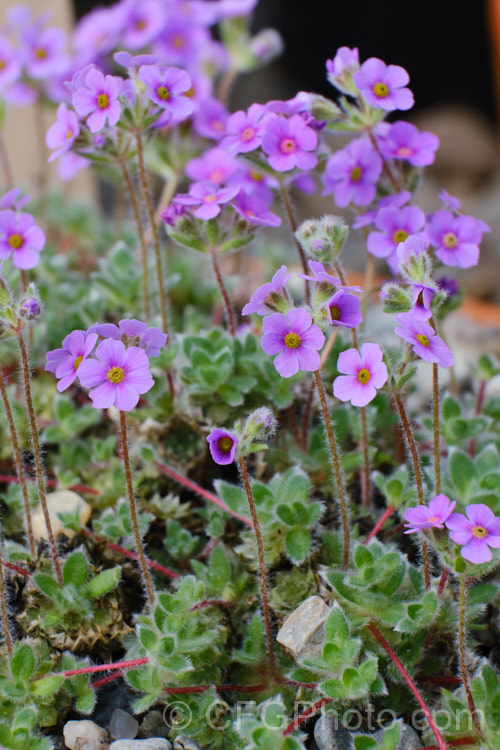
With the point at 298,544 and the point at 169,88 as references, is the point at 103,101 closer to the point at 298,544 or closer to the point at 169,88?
the point at 169,88

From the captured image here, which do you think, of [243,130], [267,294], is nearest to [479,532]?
[267,294]

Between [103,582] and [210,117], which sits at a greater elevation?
[210,117]

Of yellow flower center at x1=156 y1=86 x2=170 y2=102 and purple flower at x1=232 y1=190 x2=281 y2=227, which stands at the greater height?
yellow flower center at x1=156 y1=86 x2=170 y2=102

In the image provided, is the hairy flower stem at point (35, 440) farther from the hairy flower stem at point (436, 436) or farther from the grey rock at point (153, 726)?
the hairy flower stem at point (436, 436)

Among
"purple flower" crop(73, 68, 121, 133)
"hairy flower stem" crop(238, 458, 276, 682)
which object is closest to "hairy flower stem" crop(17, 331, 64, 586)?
"hairy flower stem" crop(238, 458, 276, 682)

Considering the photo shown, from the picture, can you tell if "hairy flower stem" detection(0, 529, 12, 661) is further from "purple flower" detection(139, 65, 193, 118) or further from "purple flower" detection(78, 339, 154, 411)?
"purple flower" detection(139, 65, 193, 118)
